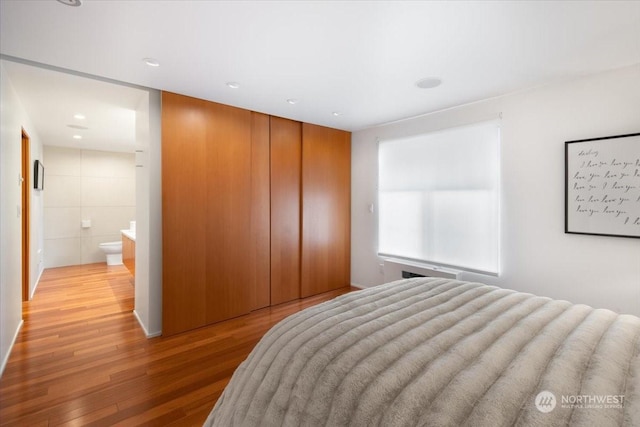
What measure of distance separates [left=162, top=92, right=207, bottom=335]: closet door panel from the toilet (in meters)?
4.14

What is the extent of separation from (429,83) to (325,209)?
7.45ft

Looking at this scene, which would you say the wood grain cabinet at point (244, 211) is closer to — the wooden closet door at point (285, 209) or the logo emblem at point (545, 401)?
the wooden closet door at point (285, 209)

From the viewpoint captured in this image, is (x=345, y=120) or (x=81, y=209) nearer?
(x=345, y=120)

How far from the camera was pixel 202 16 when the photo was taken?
1865 millimetres

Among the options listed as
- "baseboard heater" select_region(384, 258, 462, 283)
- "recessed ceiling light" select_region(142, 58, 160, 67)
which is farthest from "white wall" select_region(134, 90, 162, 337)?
"baseboard heater" select_region(384, 258, 462, 283)

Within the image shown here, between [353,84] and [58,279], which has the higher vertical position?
[353,84]

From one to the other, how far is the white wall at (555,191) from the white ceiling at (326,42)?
0.67 feet

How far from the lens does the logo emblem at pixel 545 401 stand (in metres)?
0.78

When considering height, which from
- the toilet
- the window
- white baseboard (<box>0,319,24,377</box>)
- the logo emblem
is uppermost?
the window

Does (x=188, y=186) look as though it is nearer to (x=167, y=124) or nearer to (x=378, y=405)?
(x=167, y=124)

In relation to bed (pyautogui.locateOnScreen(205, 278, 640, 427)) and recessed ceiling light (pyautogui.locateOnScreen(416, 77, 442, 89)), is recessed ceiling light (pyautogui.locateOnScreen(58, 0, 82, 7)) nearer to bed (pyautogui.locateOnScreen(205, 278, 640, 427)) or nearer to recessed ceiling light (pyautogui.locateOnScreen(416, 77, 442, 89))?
bed (pyautogui.locateOnScreen(205, 278, 640, 427))

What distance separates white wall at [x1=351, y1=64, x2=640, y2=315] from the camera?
8.29 ft

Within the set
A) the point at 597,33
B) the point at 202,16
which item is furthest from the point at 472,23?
the point at 202,16

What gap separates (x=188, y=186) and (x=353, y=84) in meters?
1.99
